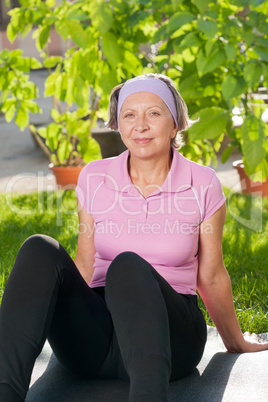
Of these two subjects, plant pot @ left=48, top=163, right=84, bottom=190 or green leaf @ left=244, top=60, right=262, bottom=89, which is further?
plant pot @ left=48, top=163, right=84, bottom=190

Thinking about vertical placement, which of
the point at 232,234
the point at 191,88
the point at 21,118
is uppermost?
the point at 191,88

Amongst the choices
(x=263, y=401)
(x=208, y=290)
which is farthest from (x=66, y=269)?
(x=263, y=401)

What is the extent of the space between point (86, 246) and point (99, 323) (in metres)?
0.31

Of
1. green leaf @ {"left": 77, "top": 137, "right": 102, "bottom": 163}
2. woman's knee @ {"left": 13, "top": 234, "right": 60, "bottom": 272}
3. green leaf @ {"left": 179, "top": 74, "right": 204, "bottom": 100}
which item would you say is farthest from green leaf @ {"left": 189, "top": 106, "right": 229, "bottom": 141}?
woman's knee @ {"left": 13, "top": 234, "right": 60, "bottom": 272}

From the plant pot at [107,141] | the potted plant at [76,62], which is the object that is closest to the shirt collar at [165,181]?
the potted plant at [76,62]

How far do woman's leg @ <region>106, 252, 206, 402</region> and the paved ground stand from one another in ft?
8.53

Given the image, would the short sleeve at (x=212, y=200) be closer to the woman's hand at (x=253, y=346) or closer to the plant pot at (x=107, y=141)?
the woman's hand at (x=253, y=346)

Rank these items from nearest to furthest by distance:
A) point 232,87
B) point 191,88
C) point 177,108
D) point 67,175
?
1. point 177,108
2. point 232,87
3. point 191,88
4. point 67,175

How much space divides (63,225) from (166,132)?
185cm

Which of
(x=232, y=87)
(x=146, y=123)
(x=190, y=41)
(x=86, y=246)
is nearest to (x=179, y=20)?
(x=190, y=41)

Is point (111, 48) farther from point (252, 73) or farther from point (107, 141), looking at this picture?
point (107, 141)

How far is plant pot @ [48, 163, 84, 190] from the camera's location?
426cm

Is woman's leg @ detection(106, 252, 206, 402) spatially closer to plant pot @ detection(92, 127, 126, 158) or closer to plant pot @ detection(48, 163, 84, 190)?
plant pot @ detection(48, 163, 84, 190)

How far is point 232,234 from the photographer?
324 centimetres
